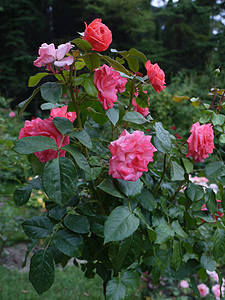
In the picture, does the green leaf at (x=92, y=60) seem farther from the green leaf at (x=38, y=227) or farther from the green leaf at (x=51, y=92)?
the green leaf at (x=38, y=227)

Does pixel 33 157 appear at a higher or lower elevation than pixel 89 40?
lower

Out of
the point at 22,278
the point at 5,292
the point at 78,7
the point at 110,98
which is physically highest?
the point at 110,98

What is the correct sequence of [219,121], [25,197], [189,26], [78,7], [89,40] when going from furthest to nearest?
[189,26] → [78,7] → [219,121] → [25,197] → [89,40]

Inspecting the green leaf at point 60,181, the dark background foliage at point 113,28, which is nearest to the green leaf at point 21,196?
the green leaf at point 60,181

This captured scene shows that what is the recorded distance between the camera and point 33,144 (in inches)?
21.8

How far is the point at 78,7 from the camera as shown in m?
5.51

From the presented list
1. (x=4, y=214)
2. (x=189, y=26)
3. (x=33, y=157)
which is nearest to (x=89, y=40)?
(x=33, y=157)

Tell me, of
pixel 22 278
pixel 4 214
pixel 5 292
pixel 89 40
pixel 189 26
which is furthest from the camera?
pixel 189 26

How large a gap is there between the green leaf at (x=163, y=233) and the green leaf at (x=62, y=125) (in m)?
0.36

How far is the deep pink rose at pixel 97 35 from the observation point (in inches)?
24.3

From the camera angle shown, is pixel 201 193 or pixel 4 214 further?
pixel 4 214

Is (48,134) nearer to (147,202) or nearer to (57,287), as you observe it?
(147,202)

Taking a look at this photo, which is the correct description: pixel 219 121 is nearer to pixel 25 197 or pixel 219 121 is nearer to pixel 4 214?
pixel 25 197

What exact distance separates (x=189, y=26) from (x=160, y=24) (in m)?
1.49
